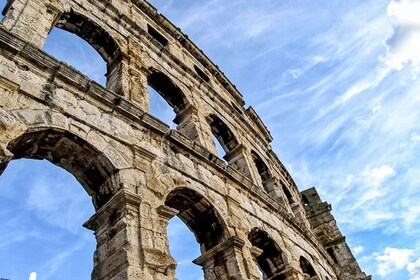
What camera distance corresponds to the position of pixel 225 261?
21.0 feet

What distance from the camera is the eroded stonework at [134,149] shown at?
4621mm

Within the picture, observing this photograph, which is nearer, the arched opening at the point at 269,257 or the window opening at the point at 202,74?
the arched opening at the point at 269,257

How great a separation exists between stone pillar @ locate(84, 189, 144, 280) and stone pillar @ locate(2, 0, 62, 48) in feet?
10.1

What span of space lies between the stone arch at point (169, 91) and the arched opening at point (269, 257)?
396 cm

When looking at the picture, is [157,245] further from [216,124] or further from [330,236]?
[330,236]

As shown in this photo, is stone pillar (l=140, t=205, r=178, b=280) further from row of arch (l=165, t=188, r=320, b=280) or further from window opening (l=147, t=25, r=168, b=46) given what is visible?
Answer: window opening (l=147, t=25, r=168, b=46)

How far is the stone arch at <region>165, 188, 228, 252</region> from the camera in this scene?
6.62 meters

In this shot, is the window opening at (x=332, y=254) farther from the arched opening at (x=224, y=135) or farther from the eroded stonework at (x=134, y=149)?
the arched opening at (x=224, y=135)

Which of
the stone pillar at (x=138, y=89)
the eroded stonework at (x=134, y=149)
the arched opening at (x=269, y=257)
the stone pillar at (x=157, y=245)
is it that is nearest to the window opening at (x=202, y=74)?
the eroded stonework at (x=134, y=149)

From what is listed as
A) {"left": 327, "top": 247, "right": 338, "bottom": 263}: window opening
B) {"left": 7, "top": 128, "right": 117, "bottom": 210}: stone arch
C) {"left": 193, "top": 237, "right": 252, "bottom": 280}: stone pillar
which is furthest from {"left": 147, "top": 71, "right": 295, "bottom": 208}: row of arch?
{"left": 7, "top": 128, "right": 117, "bottom": 210}: stone arch

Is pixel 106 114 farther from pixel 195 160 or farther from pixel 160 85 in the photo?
pixel 160 85

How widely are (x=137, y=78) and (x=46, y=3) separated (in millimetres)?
2287

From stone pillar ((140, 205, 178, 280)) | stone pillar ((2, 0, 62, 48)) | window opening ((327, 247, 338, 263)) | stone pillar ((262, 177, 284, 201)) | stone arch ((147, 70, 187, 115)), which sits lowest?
stone pillar ((140, 205, 178, 280))

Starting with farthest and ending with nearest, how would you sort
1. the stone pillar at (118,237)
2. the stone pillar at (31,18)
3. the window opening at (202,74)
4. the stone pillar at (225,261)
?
the window opening at (202,74)
the stone pillar at (225,261)
the stone pillar at (31,18)
the stone pillar at (118,237)
